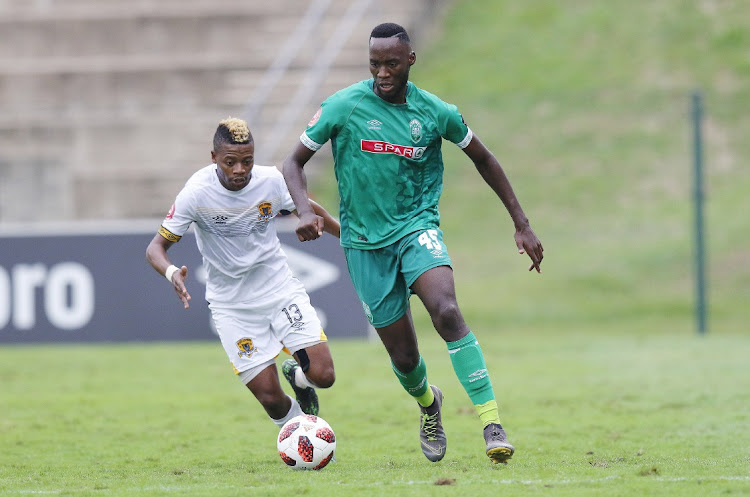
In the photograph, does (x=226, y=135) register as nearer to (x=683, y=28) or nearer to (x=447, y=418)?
(x=447, y=418)

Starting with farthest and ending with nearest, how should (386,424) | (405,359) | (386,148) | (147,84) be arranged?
(147,84) → (386,424) → (405,359) → (386,148)

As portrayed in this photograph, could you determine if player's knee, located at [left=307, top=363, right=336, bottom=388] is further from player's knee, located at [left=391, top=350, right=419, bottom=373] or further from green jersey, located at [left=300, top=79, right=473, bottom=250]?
green jersey, located at [left=300, top=79, right=473, bottom=250]

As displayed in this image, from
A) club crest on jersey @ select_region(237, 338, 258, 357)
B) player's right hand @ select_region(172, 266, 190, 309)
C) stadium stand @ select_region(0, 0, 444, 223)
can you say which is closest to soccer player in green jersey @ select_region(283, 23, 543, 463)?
player's right hand @ select_region(172, 266, 190, 309)

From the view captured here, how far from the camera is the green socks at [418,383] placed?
6883mm

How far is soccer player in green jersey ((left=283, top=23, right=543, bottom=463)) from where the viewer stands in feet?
21.1

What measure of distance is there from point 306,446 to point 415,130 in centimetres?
188

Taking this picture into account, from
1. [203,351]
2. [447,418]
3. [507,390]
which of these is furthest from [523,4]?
[447,418]

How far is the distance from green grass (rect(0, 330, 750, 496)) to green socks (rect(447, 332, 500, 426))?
347mm

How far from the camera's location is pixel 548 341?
15070 mm

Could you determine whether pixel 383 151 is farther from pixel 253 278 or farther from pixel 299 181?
pixel 253 278

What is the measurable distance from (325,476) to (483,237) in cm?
1318

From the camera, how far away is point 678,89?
2164 centimetres

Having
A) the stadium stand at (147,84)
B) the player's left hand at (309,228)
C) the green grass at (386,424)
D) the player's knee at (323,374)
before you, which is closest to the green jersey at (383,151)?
the player's left hand at (309,228)

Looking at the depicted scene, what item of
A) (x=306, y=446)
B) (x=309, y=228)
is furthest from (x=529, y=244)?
(x=306, y=446)
